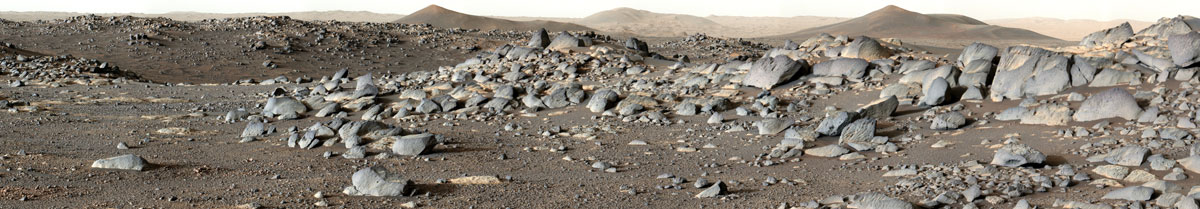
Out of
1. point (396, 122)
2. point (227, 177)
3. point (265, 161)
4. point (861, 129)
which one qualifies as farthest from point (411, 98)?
point (861, 129)

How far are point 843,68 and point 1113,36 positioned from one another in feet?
9.73

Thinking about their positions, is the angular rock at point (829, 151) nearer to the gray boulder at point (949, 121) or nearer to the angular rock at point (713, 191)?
the gray boulder at point (949, 121)

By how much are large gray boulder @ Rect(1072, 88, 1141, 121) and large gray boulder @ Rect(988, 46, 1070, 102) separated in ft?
2.92

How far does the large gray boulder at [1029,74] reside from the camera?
30.3 ft

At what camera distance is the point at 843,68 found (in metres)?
11.0

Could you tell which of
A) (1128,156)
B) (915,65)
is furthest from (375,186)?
(915,65)

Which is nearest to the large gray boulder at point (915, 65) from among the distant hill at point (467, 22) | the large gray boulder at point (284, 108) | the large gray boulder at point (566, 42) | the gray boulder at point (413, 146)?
the gray boulder at point (413, 146)

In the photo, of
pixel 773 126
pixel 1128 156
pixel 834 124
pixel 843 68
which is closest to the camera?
pixel 1128 156

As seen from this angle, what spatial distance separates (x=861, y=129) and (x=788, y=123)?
0.81 meters

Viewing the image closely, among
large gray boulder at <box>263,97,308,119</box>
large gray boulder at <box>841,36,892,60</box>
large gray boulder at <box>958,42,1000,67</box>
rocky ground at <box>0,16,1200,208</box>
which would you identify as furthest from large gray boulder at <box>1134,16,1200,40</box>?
large gray boulder at <box>263,97,308,119</box>

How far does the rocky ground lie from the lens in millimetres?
6168

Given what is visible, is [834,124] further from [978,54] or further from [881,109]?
[978,54]

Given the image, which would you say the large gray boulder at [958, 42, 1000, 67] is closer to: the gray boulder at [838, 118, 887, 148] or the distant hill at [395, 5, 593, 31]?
the gray boulder at [838, 118, 887, 148]

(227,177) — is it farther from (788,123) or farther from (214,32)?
(214,32)
